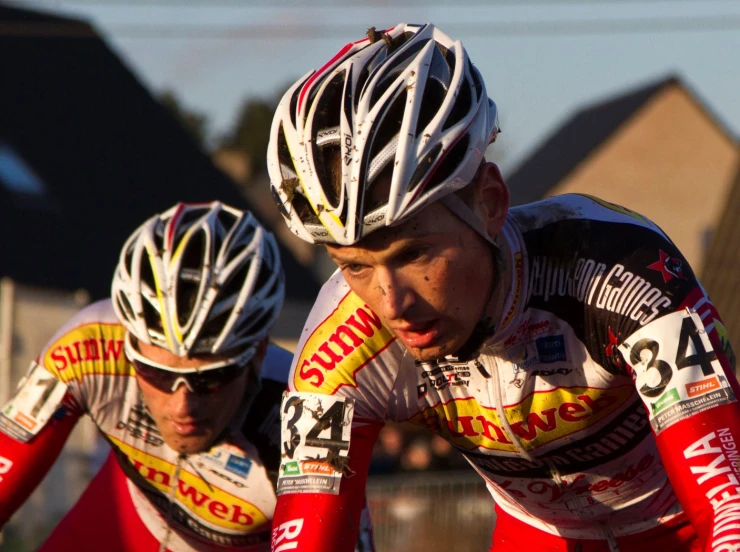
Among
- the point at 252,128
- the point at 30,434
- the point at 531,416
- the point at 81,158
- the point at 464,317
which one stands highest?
the point at 464,317

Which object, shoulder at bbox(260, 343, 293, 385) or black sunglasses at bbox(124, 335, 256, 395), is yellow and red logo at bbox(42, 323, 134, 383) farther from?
shoulder at bbox(260, 343, 293, 385)

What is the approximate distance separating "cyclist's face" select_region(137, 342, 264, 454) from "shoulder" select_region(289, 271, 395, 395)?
152 centimetres

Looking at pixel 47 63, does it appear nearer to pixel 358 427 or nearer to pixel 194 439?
pixel 194 439

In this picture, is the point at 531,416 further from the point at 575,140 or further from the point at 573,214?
the point at 575,140

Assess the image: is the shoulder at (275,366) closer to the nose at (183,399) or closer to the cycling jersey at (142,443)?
the cycling jersey at (142,443)

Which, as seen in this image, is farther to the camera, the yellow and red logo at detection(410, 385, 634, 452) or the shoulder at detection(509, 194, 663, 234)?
the yellow and red logo at detection(410, 385, 634, 452)

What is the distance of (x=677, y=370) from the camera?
3.38 metres

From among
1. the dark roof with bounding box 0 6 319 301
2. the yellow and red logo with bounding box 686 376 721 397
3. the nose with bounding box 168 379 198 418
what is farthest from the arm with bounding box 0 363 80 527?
the dark roof with bounding box 0 6 319 301

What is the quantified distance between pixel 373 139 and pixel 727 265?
609 inches

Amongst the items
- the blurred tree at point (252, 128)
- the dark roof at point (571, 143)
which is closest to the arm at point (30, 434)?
the dark roof at point (571, 143)

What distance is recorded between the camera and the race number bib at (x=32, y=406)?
5492 mm

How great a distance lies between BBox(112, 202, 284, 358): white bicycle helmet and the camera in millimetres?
5477

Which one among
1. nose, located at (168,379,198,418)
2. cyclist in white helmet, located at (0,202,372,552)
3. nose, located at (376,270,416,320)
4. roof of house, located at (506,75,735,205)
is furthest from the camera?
roof of house, located at (506,75,735,205)

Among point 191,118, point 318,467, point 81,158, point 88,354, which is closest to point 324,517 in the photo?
point 318,467
